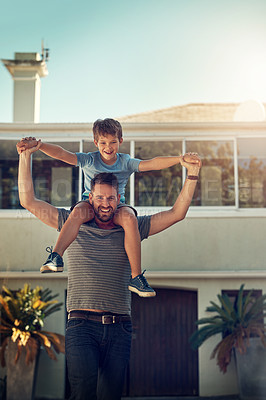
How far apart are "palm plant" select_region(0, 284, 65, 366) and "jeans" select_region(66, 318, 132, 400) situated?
25.8ft

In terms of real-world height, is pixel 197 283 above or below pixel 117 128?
below

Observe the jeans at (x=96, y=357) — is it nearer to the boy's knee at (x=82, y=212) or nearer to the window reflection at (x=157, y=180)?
the boy's knee at (x=82, y=212)

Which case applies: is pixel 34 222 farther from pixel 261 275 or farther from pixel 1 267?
pixel 261 275

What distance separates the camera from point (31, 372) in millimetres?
Result: 11758

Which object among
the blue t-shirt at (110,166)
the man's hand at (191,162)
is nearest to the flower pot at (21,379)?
the blue t-shirt at (110,166)

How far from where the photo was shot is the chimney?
14672 millimetres

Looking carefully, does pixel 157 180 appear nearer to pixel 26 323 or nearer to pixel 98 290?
pixel 26 323

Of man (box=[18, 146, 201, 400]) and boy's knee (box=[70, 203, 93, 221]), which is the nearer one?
→ man (box=[18, 146, 201, 400])

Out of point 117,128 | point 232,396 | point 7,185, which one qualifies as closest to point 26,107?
point 7,185

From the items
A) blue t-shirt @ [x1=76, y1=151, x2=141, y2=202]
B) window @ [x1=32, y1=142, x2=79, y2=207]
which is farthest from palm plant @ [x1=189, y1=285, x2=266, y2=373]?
blue t-shirt @ [x1=76, y1=151, x2=141, y2=202]

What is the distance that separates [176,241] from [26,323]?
3.70 m

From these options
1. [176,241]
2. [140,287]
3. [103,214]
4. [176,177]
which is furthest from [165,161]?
[176,177]

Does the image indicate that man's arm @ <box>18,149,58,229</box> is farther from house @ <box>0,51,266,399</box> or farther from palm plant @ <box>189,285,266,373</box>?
house @ <box>0,51,266,399</box>

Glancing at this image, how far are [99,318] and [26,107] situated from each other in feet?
39.4
